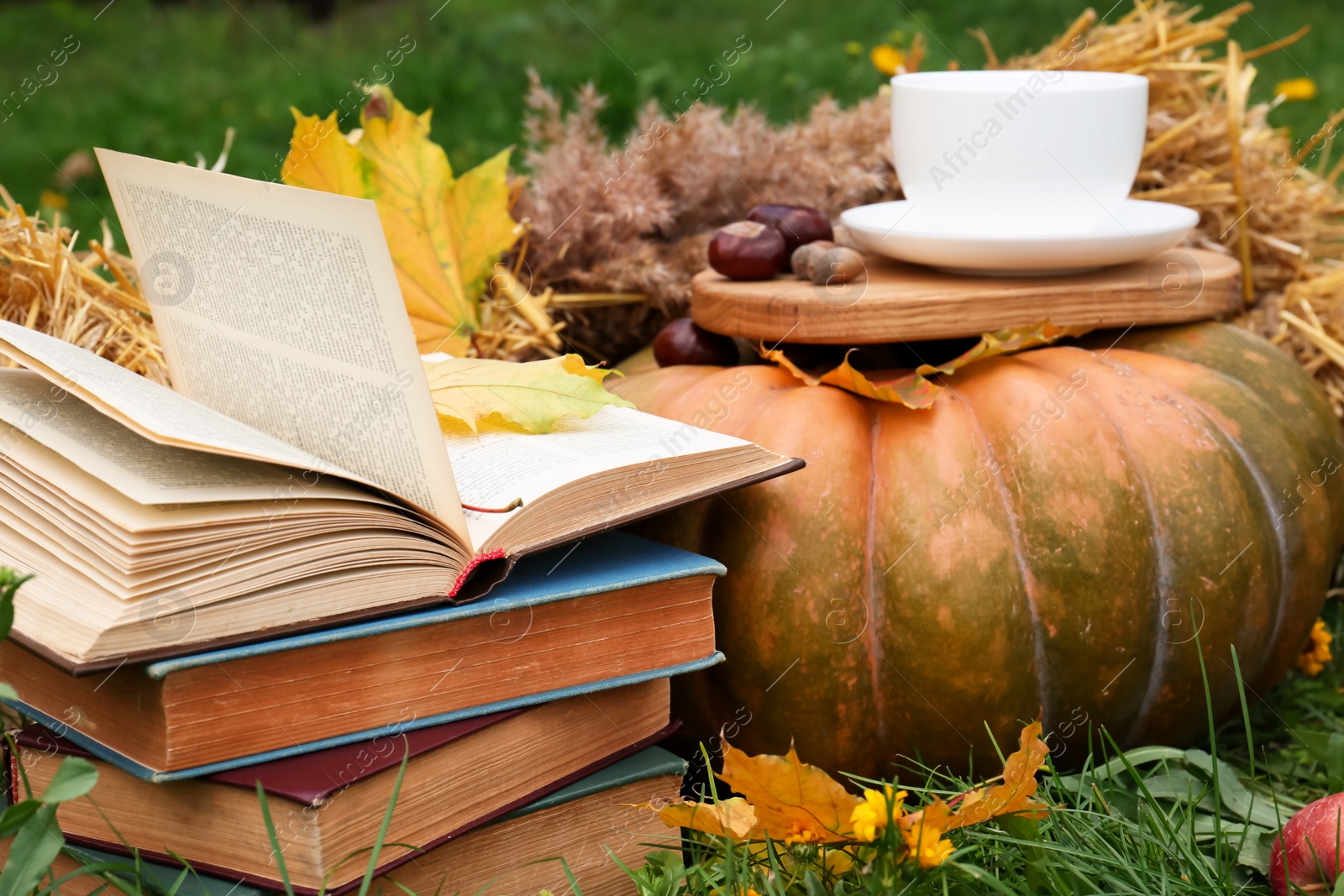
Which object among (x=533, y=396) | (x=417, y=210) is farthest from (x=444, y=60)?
(x=533, y=396)

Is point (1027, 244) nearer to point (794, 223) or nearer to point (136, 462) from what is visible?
point (794, 223)

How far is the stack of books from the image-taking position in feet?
3.23

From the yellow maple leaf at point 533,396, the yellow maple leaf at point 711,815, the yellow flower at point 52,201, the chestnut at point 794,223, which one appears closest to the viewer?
the yellow maple leaf at point 711,815

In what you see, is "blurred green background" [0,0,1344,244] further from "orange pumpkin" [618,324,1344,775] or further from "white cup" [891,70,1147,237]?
"orange pumpkin" [618,324,1344,775]

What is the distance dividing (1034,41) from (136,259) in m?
4.72

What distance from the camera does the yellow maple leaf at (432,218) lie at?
66.6 inches

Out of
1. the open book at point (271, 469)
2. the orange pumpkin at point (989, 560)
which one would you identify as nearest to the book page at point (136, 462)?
the open book at point (271, 469)

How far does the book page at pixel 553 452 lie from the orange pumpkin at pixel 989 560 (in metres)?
0.14

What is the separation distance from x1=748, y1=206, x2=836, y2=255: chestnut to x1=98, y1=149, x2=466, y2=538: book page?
0.74m

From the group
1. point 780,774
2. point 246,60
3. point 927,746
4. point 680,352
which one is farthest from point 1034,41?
point 780,774

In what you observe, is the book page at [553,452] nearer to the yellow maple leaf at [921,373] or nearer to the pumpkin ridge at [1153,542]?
the yellow maple leaf at [921,373]

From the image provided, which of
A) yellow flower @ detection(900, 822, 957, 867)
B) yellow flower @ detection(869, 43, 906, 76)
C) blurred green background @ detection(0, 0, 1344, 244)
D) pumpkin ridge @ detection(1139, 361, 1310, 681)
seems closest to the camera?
yellow flower @ detection(900, 822, 957, 867)

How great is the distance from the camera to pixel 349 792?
1.00 m

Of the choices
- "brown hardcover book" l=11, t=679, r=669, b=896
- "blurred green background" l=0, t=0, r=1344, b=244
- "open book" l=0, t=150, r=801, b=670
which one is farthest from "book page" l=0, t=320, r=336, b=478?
"blurred green background" l=0, t=0, r=1344, b=244
